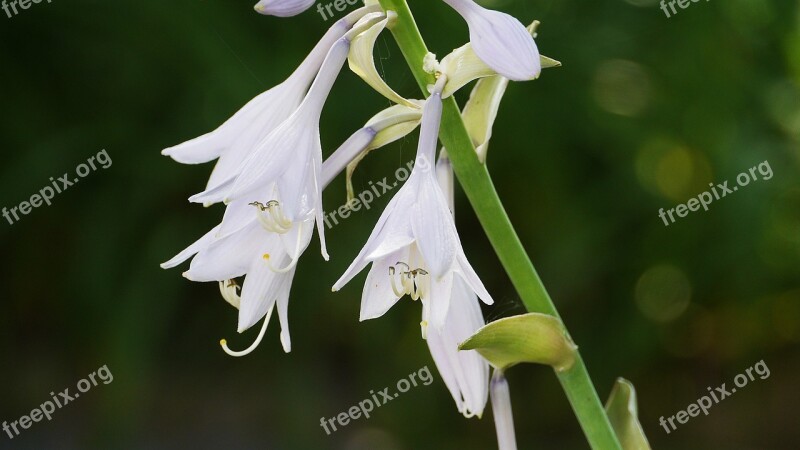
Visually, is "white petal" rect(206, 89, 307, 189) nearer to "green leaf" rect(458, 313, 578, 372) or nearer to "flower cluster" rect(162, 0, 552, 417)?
"flower cluster" rect(162, 0, 552, 417)

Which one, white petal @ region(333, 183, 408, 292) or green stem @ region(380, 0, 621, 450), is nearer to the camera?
white petal @ region(333, 183, 408, 292)

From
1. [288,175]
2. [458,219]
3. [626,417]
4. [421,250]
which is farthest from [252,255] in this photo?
[458,219]

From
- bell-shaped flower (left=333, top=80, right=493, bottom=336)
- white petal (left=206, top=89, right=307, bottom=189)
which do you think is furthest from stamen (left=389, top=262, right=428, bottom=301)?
A: white petal (left=206, top=89, right=307, bottom=189)

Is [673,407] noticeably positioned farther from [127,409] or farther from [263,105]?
[263,105]

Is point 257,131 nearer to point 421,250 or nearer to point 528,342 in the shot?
point 421,250

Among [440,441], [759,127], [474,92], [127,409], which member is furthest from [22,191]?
[759,127]

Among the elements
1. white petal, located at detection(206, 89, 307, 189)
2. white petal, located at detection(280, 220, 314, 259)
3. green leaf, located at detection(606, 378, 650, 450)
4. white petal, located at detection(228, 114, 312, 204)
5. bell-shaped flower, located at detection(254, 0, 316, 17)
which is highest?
bell-shaped flower, located at detection(254, 0, 316, 17)

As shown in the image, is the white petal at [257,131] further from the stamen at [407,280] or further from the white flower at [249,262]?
the stamen at [407,280]
